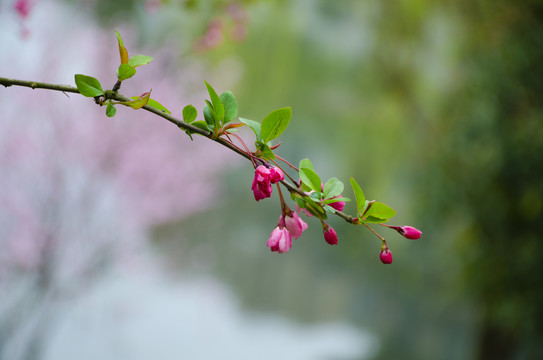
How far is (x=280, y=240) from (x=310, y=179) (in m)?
0.04

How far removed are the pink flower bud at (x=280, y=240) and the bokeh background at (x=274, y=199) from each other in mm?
420

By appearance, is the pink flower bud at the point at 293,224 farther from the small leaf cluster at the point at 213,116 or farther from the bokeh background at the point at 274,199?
the bokeh background at the point at 274,199

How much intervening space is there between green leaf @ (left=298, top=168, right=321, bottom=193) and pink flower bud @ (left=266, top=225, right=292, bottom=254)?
31 millimetres

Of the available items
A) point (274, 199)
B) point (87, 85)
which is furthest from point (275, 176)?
point (274, 199)

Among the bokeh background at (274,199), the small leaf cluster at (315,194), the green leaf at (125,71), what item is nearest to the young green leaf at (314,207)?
the small leaf cluster at (315,194)

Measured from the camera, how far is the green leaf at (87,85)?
0.23 meters

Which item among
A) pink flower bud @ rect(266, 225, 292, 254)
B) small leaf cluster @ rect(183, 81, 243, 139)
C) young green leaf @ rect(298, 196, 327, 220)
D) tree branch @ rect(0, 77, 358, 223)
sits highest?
small leaf cluster @ rect(183, 81, 243, 139)

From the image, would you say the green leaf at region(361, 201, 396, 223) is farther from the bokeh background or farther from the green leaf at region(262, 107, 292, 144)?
the bokeh background

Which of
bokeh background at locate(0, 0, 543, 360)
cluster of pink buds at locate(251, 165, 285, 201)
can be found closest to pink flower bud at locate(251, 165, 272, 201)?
cluster of pink buds at locate(251, 165, 285, 201)

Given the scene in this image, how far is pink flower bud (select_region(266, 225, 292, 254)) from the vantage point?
26 cm

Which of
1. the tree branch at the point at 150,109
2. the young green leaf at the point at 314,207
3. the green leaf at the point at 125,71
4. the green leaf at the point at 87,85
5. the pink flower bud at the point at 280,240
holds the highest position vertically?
the green leaf at the point at 125,71

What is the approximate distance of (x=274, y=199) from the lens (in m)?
3.23

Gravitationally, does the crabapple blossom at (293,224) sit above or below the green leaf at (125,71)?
below

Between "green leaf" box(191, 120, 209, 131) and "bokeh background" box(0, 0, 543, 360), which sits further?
"bokeh background" box(0, 0, 543, 360)
